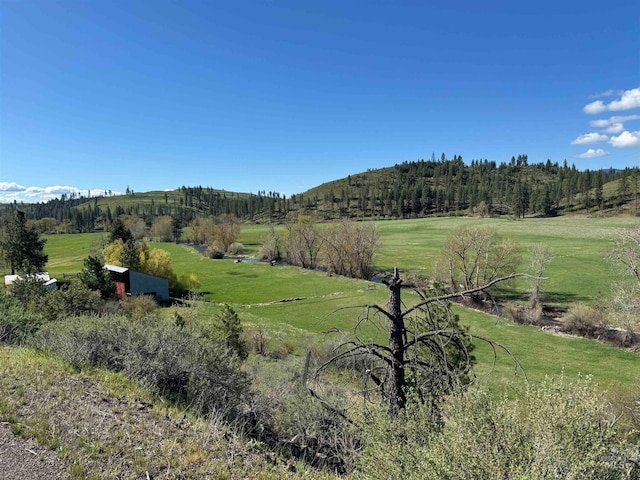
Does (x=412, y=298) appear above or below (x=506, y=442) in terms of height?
below

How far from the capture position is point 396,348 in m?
5.96

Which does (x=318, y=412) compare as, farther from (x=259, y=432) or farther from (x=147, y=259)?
(x=147, y=259)

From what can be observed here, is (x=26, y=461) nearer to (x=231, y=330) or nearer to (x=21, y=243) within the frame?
(x=231, y=330)

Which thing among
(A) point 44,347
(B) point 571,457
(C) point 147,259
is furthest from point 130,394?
(C) point 147,259

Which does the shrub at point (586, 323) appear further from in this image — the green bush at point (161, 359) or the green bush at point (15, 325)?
the green bush at point (15, 325)

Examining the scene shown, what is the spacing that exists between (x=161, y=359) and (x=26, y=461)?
194 inches

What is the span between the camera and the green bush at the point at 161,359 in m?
10.9

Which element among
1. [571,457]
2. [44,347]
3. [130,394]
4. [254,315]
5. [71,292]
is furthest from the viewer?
[254,315]

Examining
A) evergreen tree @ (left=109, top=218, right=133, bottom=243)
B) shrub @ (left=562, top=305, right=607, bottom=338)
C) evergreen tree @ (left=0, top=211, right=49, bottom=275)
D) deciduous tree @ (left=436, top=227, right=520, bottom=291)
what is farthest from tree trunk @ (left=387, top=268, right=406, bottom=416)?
evergreen tree @ (left=109, top=218, right=133, bottom=243)

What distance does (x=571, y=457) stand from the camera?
458 centimetres

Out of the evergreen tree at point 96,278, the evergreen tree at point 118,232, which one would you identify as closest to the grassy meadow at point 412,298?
the evergreen tree at point 96,278

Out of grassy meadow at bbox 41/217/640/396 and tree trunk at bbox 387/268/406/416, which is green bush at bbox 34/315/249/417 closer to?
grassy meadow at bbox 41/217/640/396

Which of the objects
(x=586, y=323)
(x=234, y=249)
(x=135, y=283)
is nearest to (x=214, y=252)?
(x=234, y=249)

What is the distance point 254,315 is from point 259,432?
1342 inches
